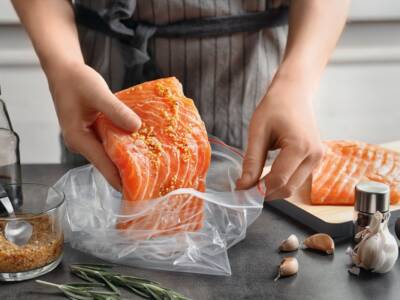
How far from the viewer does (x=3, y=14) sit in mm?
2346

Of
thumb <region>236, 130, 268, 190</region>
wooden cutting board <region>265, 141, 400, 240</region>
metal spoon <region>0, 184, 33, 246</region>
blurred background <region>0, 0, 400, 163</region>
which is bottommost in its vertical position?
blurred background <region>0, 0, 400, 163</region>

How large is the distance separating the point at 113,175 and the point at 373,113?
1946 mm

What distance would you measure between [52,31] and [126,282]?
1.65 feet

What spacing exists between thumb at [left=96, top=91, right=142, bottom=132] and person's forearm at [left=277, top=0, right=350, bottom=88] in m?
0.30

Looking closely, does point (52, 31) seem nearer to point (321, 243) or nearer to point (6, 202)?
point (6, 202)

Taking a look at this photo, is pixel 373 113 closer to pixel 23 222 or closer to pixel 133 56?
pixel 133 56

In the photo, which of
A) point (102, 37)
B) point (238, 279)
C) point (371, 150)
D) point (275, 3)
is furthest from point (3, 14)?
point (238, 279)

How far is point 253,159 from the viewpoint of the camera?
104cm

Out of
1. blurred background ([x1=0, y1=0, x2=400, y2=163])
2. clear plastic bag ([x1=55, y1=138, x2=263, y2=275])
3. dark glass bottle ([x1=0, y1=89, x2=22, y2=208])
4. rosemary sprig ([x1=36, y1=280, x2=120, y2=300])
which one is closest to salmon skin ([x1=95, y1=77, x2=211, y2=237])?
clear plastic bag ([x1=55, y1=138, x2=263, y2=275])

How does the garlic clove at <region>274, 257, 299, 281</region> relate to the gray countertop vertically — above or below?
above

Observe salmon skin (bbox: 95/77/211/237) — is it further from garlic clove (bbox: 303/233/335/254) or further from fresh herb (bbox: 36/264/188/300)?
garlic clove (bbox: 303/233/335/254)

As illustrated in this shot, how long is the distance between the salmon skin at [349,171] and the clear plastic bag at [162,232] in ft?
0.83

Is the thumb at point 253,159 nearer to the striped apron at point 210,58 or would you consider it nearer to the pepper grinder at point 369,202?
the pepper grinder at point 369,202

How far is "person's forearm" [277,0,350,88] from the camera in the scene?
1152 millimetres
